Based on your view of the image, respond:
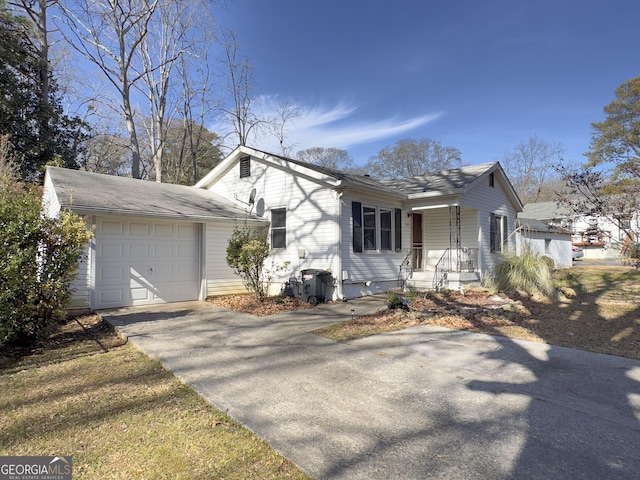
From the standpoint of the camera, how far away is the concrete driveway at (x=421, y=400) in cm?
257

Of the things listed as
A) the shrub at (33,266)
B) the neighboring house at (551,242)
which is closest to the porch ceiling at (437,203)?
the shrub at (33,266)

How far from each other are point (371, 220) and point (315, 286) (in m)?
3.06

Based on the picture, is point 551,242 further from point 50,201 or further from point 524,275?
point 50,201

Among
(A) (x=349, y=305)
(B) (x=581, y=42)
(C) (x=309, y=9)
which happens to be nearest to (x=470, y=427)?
(A) (x=349, y=305)

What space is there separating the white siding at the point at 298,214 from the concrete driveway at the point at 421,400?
4300mm

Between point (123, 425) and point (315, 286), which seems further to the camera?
point (315, 286)

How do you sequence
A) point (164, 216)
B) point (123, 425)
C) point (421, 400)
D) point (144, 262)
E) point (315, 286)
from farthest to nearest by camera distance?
1. point (315, 286)
2. point (144, 262)
3. point (164, 216)
4. point (421, 400)
5. point (123, 425)

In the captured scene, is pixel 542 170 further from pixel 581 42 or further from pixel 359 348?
pixel 359 348

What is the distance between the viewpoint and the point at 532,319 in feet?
25.1

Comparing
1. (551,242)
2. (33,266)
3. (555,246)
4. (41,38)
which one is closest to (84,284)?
(33,266)

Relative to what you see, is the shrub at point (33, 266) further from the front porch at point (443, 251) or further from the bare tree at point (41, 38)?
the bare tree at point (41, 38)

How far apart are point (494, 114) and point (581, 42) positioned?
6056 millimetres

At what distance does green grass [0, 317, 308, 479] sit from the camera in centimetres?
254

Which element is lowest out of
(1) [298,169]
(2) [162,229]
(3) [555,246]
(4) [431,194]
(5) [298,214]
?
(3) [555,246]
